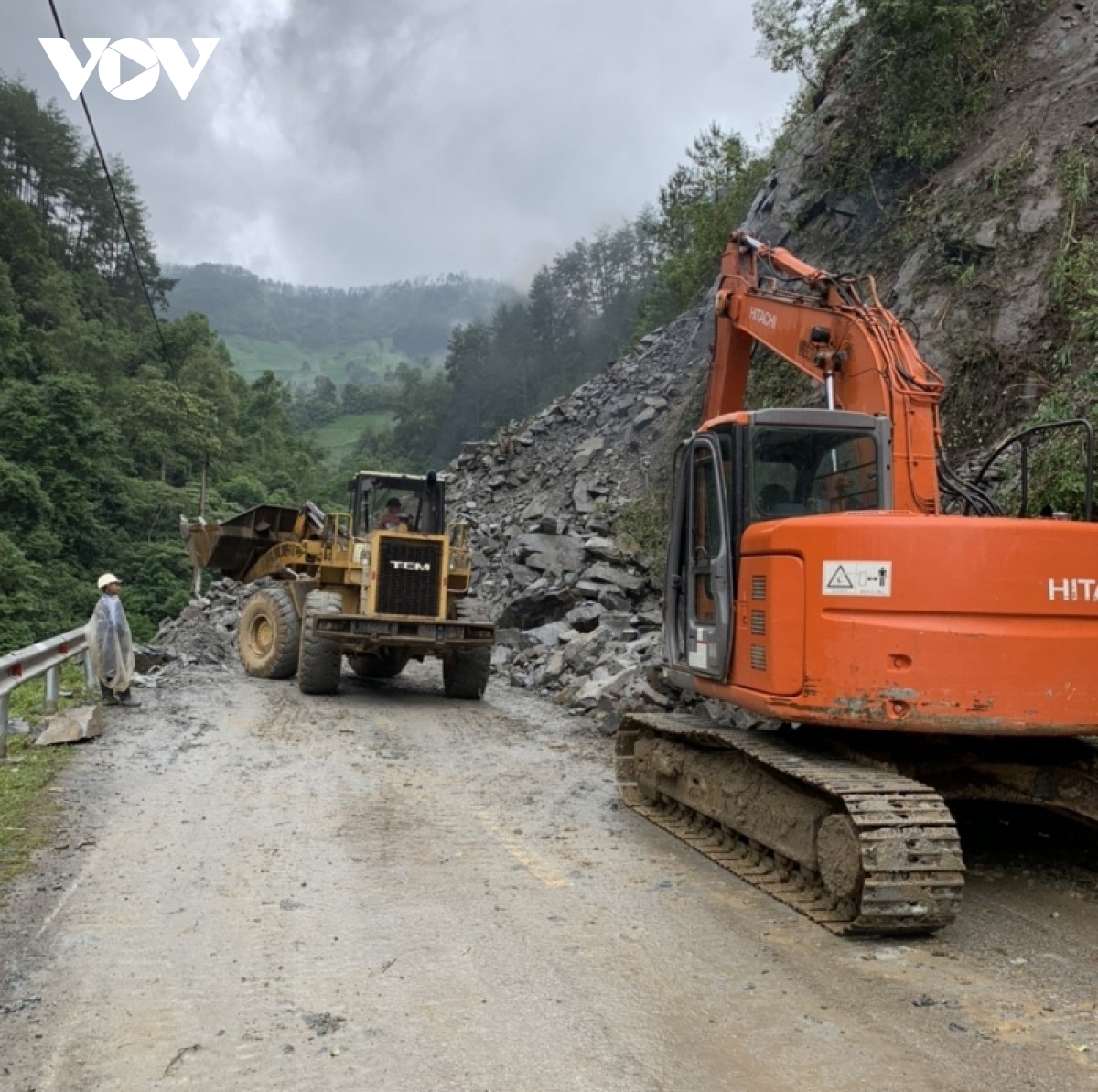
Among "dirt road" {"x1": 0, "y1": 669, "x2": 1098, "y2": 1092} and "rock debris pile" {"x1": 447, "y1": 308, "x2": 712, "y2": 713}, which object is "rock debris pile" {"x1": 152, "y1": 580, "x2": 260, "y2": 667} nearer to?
"rock debris pile" {"x1": 447, "y1": 308, "x2": 712, "y2": 713}

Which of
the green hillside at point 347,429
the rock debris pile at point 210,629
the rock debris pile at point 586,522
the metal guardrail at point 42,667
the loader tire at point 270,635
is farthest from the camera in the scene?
the green hillside at point 347,429

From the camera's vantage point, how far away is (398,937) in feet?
14.6

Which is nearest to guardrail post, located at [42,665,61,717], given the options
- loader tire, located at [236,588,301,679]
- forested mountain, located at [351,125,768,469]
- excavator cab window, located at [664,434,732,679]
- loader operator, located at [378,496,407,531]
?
loader tire, located at [236,588,301,679]

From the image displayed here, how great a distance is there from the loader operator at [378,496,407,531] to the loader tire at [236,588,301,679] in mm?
1773

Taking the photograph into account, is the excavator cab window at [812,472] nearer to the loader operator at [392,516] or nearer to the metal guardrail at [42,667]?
the metal guardrail at [42,667]

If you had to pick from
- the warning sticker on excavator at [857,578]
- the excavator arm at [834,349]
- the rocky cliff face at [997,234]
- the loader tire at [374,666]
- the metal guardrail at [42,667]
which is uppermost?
the rocky cliff face at [997,234]

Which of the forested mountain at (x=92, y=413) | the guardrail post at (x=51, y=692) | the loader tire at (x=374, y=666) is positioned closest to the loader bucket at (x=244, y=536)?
the loader tire at (x=374, y=666)

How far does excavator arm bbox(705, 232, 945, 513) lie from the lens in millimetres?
6383

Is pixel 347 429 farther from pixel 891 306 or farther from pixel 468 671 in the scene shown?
pixel 468 671

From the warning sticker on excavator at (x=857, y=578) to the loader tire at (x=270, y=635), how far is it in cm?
991

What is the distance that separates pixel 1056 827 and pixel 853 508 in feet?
8.08

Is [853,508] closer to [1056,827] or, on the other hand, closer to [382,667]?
[1056,827]

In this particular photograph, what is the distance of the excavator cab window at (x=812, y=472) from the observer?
230 inches

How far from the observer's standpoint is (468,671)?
12758mm
